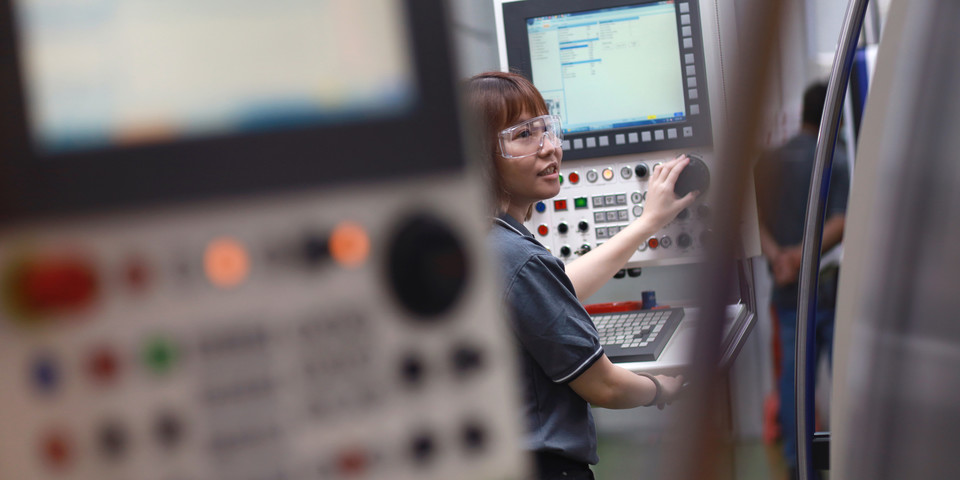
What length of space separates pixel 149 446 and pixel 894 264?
0.51 meters

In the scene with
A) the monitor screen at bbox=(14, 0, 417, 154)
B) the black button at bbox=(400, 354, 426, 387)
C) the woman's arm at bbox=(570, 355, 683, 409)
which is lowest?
the woman's arm at bbox=(570, 355, 683, 409)

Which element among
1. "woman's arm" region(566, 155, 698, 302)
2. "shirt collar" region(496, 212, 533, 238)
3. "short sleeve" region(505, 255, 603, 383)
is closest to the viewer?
"short sleeve" region(505, 255, 603, 383)

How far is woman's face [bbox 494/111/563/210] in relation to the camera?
179cm

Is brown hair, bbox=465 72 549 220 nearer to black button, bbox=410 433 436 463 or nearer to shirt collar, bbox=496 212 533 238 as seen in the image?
shirt collar, bbox=496 212 533 238

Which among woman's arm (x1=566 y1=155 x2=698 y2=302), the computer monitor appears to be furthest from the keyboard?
the computer monitor

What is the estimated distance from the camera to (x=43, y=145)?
0.82 feet

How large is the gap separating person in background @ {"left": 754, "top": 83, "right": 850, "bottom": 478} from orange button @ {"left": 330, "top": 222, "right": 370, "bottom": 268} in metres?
2.45

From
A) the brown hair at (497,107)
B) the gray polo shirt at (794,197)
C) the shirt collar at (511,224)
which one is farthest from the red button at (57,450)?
the gray polo shirt at (794,197)

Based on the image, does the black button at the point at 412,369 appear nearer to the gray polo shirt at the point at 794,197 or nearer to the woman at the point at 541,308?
the woman at the point at 541,308

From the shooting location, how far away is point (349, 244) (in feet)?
0.86

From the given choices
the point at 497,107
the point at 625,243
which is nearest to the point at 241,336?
the point at 497,107

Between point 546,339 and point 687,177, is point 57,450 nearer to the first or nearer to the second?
point 546,339

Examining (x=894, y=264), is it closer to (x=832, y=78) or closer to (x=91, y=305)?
(x=91, y=305)

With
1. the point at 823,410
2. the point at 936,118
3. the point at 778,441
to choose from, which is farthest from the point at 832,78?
the point at 823,410
